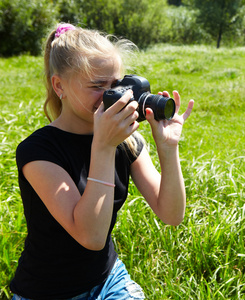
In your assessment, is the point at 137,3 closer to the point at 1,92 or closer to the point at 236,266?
the point at 1,92

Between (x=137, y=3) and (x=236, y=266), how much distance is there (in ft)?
64.1

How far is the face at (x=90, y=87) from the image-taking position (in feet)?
4.65

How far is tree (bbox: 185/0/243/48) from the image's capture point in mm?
26078

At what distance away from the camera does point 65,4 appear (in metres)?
16.5

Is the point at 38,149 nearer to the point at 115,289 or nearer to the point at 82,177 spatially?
the point at 82,177

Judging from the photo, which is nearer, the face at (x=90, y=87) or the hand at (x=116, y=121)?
the hand at (x=116, y=121)

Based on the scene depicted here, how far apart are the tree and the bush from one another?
15.0 metres

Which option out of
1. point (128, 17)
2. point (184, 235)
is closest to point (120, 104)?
point (184, 235)

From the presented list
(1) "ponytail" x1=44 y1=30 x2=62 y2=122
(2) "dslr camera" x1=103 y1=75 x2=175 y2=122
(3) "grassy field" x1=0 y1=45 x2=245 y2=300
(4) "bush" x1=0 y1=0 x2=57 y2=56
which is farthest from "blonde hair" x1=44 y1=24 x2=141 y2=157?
(4) "bush" x1=0 y1=0 x2=57 y2=56

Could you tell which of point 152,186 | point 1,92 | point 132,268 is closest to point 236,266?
point 132,268

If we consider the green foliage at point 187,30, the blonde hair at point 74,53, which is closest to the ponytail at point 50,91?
the blonde hair at point 74,53

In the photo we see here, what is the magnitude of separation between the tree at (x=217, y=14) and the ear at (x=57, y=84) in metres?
26.2

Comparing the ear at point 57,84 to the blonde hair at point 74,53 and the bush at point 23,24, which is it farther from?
the bush at point 23,24

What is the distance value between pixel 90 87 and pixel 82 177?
33 centimetres
